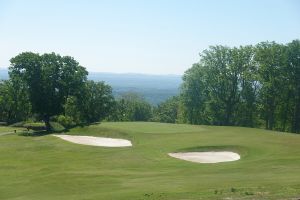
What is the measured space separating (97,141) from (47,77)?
22.3 meters

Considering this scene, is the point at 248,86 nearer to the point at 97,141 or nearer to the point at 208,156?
the point at 97,141

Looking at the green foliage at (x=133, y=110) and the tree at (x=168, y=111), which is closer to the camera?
the green foliage at (x=133, y=110)

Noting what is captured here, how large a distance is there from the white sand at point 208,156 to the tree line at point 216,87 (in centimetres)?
3357

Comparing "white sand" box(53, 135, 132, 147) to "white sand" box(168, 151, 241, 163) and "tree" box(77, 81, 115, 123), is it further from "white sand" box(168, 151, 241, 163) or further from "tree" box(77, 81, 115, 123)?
"tree" box(77, 81, 115, 123)

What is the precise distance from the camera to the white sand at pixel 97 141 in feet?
142

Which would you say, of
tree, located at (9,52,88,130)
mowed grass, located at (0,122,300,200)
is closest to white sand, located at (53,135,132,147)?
mowed grass, located at (0,122,300,200)

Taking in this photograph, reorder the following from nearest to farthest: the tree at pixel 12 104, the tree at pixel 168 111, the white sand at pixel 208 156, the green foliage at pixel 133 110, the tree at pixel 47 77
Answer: the white sand at pixel 208 156 → the tree at pixel 47 77 → the tree at pixel 12 104 → the green foliage at pixel 133 110 → the tree at pixel 168 111

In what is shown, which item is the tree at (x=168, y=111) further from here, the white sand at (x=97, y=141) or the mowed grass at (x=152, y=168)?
the mowed grass at (x=152, y=168)

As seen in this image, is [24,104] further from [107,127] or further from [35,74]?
[107,127]

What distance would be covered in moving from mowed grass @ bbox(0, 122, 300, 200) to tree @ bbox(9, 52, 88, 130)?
16176mm

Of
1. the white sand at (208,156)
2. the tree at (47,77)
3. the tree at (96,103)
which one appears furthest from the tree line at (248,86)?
the white sand at (208,156)

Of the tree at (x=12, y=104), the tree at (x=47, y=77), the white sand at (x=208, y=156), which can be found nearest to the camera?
the white sand at (x=208, y=156)

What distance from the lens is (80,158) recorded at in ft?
115

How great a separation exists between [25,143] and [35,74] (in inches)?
788
